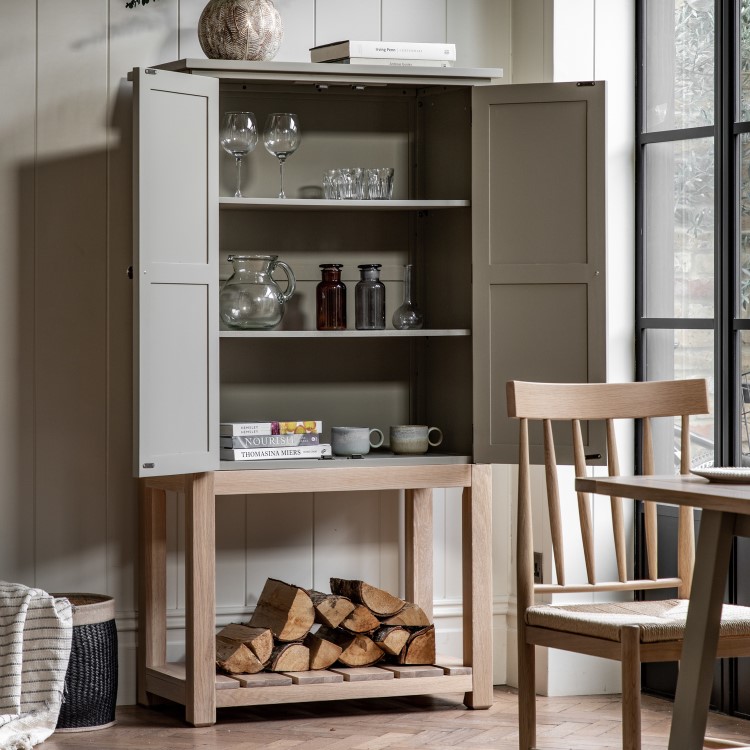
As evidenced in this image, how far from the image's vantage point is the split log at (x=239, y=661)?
359 cm

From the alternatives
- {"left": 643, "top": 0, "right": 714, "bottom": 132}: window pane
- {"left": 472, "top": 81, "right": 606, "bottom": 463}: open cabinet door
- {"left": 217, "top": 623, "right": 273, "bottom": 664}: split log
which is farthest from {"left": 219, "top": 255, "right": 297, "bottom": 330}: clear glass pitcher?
{"left": 643, "top": 0, "right": 714, "bottom": 132}: window pane

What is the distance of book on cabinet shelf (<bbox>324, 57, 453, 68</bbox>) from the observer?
3645mm

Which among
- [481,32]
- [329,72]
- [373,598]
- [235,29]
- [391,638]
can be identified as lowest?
[391,638]

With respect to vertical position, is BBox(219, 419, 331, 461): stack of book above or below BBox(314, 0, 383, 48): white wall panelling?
below

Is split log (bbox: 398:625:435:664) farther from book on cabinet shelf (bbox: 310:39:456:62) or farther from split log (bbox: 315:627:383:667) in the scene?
book on cabinet shelf (bbox: 310:39:456:62)

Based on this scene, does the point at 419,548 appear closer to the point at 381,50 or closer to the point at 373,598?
the point at 373,598

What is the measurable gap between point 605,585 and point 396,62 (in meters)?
1.66

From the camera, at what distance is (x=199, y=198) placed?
3.43 meters

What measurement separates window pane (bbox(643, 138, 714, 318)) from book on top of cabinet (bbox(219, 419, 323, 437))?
3.74 feet

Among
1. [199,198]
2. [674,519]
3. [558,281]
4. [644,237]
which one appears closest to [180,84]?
[199,198]

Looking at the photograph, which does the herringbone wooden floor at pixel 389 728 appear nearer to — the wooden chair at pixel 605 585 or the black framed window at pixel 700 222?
the black framed window at pixel 700 222

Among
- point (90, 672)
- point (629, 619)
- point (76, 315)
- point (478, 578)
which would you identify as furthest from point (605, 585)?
point (76, 315)

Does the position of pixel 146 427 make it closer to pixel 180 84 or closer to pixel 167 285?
pixel 167 285

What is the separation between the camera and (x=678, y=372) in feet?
12.8
